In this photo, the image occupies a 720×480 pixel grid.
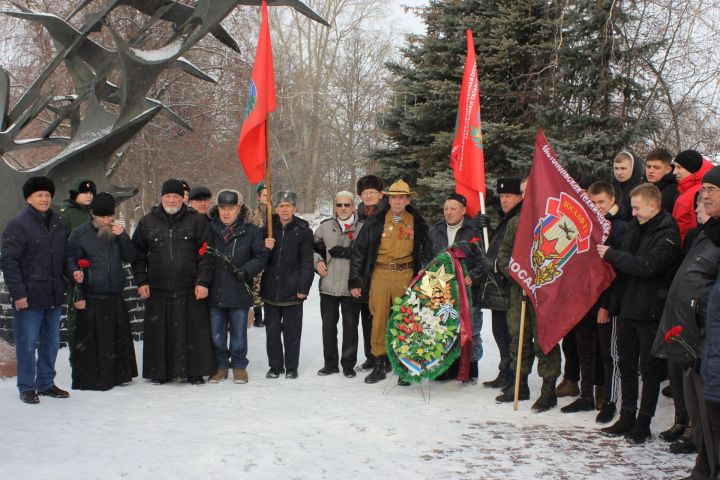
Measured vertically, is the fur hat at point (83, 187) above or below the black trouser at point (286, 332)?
above

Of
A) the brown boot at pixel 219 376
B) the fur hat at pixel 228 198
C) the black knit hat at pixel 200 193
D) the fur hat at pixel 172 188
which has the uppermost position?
the black knit hat at pixel 200 193

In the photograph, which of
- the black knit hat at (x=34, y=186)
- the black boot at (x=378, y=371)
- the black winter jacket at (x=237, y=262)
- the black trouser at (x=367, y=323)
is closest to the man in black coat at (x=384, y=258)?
the black boot at (x=378, y=371)

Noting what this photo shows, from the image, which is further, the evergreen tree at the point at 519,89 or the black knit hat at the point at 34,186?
the evergreen tree at the point at 519,89

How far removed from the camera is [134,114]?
845 centimetres

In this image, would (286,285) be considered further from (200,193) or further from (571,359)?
(571,359)

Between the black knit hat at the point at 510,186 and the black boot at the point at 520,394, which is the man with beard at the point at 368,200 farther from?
the black boot at the point at 520,394

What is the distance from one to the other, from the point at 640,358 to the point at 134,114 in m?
6.53

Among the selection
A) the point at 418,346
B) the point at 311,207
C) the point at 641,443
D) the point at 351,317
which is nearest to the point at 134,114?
the point at 351,317

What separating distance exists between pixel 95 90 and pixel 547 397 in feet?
22.1

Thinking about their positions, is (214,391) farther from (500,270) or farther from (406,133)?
(406,133)

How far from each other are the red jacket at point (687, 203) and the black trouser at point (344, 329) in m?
3.16

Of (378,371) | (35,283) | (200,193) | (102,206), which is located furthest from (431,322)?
(35,283)

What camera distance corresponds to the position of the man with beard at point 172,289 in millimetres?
6453

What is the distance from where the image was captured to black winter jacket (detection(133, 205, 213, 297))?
646cm
